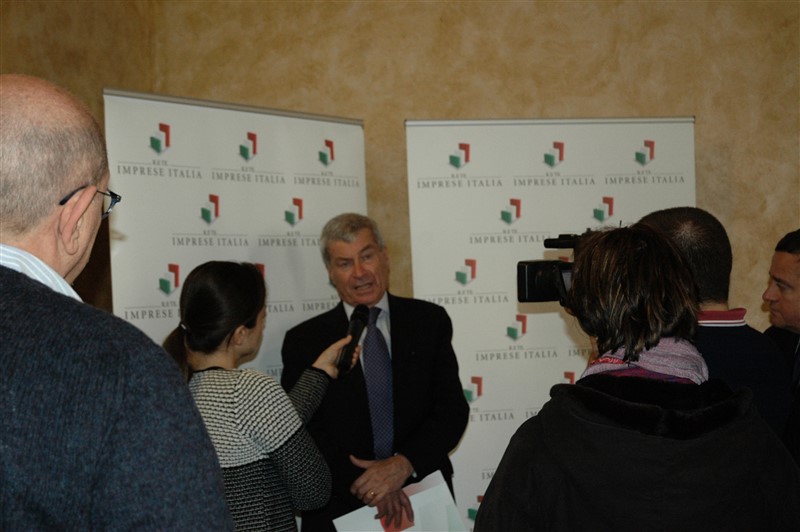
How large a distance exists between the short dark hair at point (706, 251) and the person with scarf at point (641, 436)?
459mm

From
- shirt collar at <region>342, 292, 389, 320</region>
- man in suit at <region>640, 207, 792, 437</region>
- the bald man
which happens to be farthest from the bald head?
shirt collar at <region>342, 292, 389, 320</region>

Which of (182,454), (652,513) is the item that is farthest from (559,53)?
(182,454)

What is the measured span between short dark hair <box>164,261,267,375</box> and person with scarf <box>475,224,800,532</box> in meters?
1.01

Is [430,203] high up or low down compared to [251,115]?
down

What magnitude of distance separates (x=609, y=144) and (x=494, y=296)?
95 cm

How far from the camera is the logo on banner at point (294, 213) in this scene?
3.77m

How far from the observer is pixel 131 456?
1021 millimetres

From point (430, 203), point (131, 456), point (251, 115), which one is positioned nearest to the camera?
point (131, 456)

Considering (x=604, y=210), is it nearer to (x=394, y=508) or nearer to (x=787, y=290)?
(x=787, y=290)

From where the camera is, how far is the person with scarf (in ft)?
4.99

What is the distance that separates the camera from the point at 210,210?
11.6 ft

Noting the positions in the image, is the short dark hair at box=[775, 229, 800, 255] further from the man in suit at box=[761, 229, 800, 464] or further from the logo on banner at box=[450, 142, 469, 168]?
the logo on banner at box=[450, 142, 469, 168]

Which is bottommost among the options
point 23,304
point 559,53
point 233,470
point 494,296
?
point 233,470

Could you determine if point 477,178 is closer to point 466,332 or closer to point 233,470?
point 466,332
